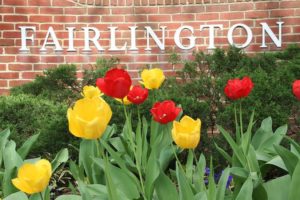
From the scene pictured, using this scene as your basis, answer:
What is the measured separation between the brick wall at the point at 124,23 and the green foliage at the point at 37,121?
3.94 ft

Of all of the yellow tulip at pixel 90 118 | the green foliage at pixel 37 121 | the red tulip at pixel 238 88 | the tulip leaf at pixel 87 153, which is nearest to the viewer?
the yellow tulip at pixel 90 118

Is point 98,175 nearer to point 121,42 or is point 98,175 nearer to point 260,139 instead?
point 260,139

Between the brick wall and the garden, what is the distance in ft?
0.78

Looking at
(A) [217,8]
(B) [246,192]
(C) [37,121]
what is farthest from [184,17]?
(B) [246,192]

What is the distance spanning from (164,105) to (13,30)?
338 centimetres

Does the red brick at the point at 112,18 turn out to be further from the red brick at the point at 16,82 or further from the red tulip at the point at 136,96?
the red tulip at the point at 136,96

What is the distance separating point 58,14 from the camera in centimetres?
500

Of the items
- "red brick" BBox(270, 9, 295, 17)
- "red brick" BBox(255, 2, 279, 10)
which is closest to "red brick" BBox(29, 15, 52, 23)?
"red brick" BBox(255, 2, 279, 10)

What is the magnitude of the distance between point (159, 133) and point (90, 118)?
1.16 meters

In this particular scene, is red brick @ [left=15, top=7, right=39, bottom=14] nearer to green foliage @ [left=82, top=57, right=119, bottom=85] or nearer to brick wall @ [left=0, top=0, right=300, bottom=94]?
brick wall @ [left=0, top=0, right=300, bottom=94]

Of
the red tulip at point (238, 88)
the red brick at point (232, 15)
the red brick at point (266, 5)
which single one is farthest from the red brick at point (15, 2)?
the red tulip at point (238, 88)

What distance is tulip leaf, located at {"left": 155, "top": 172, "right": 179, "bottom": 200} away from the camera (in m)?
1.74

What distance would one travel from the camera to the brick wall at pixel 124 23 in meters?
4.94

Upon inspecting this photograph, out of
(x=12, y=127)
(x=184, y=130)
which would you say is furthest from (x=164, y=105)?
(x=12, y=127)
